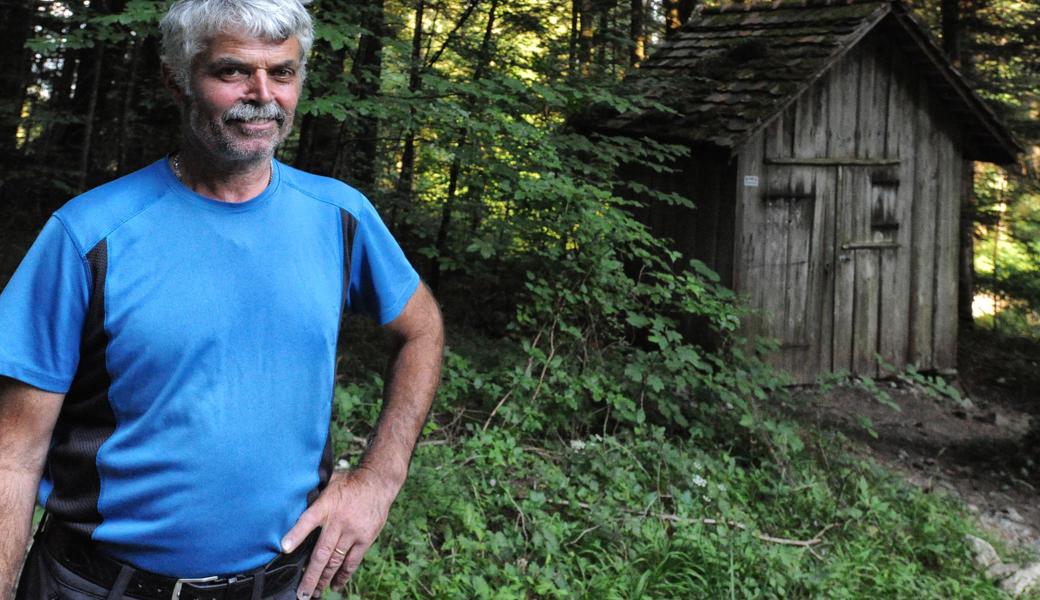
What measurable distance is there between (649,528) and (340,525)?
11.3 feet

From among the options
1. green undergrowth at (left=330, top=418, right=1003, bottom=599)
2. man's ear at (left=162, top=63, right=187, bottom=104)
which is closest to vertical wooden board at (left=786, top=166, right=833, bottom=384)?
green undergrowth at (left=330, top=418, right=1003, bottom=599)

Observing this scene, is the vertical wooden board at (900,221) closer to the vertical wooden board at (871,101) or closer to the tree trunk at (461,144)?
the vertical wooden board at (871,101)

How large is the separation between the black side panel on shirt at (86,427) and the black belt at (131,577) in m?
0.05

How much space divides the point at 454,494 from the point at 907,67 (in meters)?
9.32

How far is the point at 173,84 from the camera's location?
2.01 metres

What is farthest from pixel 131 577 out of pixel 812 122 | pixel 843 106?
pixel 843 106

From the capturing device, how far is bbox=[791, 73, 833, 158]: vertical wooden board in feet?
36.3

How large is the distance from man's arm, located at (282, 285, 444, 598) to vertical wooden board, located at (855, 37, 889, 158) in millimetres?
10304

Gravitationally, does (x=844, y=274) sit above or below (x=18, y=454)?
above

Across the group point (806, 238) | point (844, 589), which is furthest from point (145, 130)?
point (844, 589)

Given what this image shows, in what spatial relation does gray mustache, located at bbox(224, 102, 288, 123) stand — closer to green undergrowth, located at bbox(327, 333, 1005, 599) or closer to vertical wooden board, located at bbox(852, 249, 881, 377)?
green undergrowth, located at bbox(327, 333, 1005, 599)

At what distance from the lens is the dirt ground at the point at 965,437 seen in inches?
300

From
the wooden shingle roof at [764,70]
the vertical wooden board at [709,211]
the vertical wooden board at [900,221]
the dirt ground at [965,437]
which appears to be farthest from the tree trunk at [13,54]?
the vertical wooden board at [900,221]

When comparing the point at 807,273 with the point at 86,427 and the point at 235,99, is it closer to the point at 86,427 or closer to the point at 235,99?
the point at 235,99
